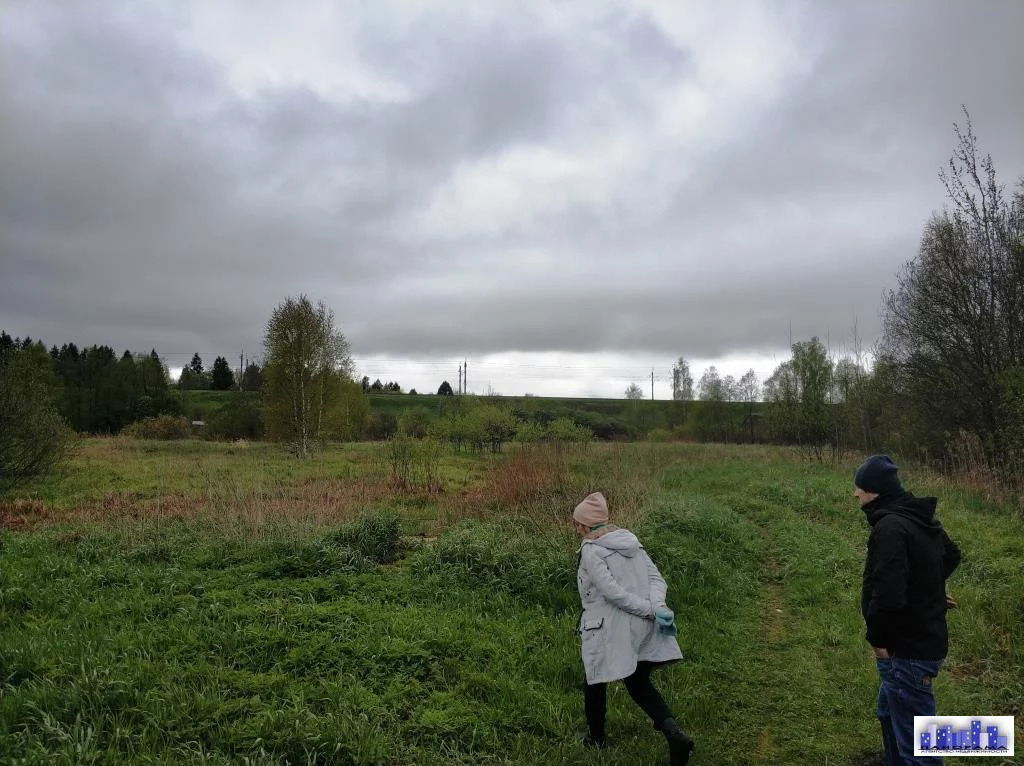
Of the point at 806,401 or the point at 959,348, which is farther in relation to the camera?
the point at 806,401

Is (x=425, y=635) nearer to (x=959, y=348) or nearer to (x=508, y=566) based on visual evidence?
(x=508, y=566)

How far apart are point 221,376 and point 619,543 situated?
106 meters

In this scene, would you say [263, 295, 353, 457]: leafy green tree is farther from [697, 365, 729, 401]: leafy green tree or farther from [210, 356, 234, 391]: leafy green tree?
[210, 356, 234, 391]: leafy green tree

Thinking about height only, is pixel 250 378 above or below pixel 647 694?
above

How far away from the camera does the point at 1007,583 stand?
7578 mm

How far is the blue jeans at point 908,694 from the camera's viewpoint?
11.2 feet

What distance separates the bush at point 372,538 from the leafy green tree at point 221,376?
9710 cm

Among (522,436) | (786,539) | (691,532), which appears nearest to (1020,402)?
(786,539)

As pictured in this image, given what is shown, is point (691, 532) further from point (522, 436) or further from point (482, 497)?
point (522, 436)

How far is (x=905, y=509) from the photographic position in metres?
3.53

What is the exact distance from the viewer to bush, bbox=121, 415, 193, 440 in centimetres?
4347

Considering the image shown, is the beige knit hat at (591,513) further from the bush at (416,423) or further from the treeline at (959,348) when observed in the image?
the bush at (416,423)

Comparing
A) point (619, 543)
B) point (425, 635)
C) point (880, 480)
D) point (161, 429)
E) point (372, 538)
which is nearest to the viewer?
point (880, 480)

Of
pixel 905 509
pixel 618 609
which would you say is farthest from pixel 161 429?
pixel 905 509
